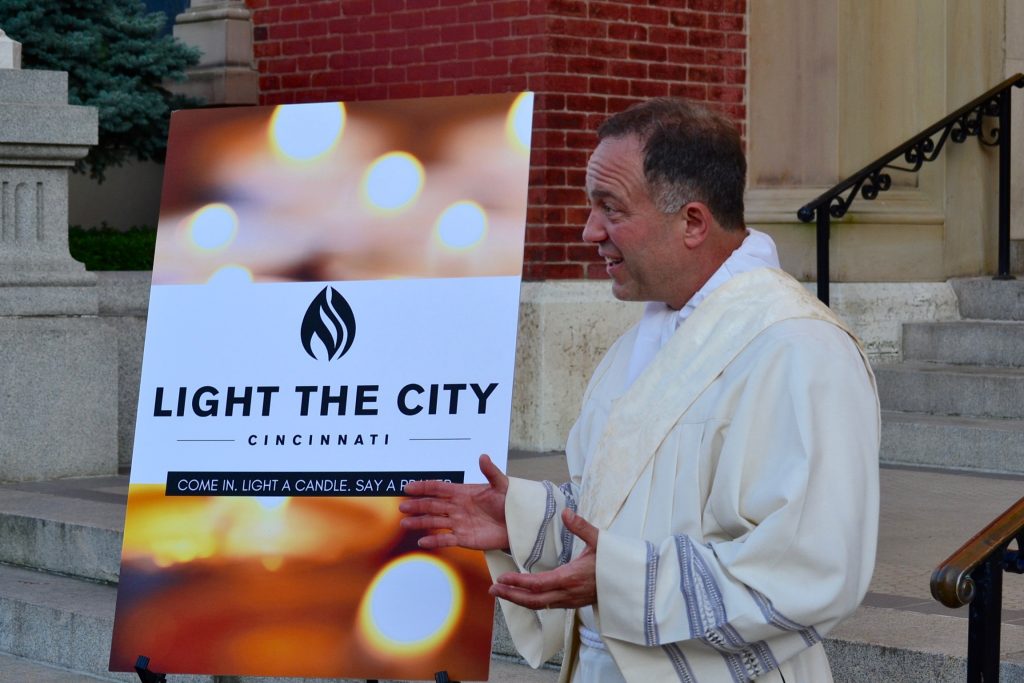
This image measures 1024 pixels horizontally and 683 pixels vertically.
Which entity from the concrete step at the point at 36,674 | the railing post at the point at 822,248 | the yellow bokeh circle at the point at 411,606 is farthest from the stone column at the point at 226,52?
the yellow bokeh circle at the point at 411,606

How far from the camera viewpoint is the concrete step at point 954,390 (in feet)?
25.8

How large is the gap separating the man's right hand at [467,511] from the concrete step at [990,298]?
649cm

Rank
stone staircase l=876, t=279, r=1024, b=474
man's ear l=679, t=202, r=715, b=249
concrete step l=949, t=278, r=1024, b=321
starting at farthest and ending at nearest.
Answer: concrete step l=949, t=278, r=1024, b=321 < stone staircase l=876, t=279, r=1024, b=474 < man's ear l=679, t=202, r=715, b=249

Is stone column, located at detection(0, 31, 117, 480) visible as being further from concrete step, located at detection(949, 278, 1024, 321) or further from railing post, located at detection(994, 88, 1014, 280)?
railing post, located at detection(994, 88, 1014, 280)

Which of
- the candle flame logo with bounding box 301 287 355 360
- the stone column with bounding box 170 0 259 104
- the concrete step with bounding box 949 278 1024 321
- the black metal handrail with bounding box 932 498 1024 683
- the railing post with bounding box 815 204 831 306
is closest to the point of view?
the black metal handrail with bounding box 932 498 1024 683

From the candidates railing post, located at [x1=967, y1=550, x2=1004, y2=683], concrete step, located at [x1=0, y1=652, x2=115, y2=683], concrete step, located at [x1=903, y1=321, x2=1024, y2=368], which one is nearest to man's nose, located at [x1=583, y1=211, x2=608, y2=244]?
railing post, located at [x1=967, y1=550, x2=1004, y2=683]

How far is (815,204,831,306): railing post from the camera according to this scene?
8.32 m

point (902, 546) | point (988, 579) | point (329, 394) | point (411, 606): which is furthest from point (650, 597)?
point (902, 546)

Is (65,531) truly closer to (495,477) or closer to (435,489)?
(435,489)

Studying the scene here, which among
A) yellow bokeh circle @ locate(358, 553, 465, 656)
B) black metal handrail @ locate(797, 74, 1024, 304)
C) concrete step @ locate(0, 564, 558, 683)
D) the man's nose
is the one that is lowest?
concrete step @ locate(0, 564, 558, 683)

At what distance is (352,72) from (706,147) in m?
7.07

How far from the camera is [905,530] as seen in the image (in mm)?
5875

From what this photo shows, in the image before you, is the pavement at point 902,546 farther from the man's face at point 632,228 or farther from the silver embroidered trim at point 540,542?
the man's face at point 632,228

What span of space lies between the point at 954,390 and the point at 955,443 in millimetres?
668
